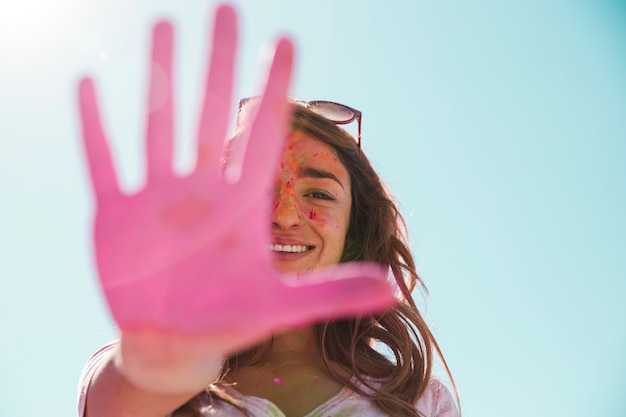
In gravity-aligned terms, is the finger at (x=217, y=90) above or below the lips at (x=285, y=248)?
above

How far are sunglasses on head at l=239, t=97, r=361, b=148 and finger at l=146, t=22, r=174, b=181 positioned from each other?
2271mm

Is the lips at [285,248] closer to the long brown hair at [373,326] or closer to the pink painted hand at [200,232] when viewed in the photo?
the long brown hair at [373,326]

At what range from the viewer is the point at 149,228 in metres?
1.21

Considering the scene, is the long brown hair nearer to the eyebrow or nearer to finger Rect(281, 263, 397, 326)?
the eyebrow

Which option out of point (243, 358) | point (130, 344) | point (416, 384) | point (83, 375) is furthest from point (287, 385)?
point (130, 344)

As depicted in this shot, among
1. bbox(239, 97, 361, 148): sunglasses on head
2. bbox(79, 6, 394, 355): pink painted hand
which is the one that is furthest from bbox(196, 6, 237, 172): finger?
bbox(239, 97, 361, 148): sunglasses on head

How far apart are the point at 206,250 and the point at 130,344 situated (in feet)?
0.90

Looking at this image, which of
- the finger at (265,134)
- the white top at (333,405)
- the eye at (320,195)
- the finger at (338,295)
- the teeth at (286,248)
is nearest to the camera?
the finger at (338,295)

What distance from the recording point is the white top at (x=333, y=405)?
2.25 meters

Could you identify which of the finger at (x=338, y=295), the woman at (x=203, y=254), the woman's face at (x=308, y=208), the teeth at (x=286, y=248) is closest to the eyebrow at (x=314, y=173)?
the woman's face at (x=308, y=208)

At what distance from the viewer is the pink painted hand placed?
1.21 m

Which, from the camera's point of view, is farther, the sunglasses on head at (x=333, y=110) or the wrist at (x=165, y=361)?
the sunglasses on head at (x=333, y=110)

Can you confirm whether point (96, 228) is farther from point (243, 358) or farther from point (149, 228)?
point (243, 358)

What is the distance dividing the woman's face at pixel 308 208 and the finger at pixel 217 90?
65.6 inches
